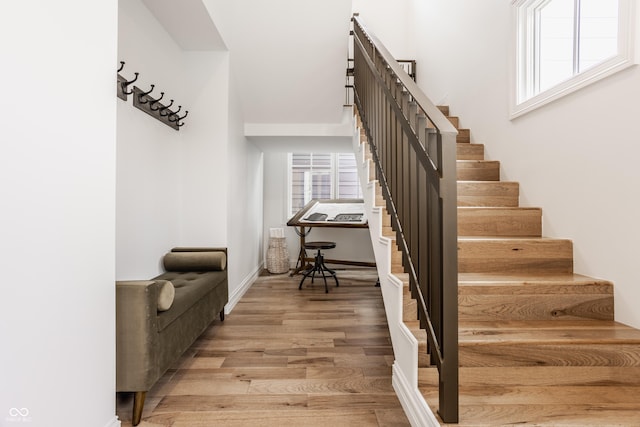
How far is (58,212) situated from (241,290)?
3073 mm

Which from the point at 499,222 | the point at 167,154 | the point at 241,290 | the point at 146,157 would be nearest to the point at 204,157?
the point at 167,154

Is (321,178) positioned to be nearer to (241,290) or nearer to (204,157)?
(241,290)

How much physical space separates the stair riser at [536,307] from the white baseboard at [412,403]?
474mm

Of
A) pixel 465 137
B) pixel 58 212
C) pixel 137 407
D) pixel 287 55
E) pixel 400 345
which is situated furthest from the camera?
pixel 287 55

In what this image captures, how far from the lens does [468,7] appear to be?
3875mm

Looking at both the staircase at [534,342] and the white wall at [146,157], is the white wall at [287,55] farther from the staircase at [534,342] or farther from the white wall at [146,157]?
the staircase at [534,342]

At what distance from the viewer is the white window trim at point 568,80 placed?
1.81 metres

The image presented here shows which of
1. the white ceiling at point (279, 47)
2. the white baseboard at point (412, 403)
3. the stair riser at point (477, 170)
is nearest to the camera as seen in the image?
the white baseboard at point (412, 403)

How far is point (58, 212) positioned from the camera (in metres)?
1.30

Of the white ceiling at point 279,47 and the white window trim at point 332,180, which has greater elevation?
the white ceiling at point 279,47

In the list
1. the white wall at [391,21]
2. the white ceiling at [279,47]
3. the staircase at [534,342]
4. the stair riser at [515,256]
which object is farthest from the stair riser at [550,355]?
the white wall at [391,21]

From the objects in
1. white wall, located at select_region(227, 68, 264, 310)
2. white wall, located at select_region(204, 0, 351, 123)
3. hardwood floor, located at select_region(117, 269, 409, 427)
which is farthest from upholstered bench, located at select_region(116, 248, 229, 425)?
white wall, located at select_region(204, 0, 351, 123)

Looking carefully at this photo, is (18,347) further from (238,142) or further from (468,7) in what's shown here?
(468,7)

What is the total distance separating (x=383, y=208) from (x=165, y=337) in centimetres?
161
